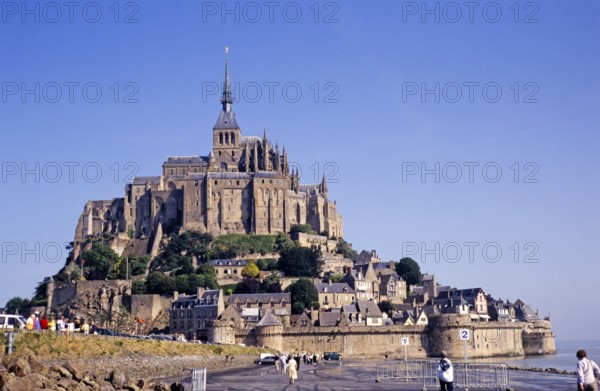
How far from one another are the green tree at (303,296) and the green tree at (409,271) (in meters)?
25.2

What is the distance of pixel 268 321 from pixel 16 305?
41.3 m

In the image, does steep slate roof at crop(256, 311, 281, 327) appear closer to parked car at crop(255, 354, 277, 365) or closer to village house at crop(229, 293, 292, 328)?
village house at crop(229, 293, 292, 328)

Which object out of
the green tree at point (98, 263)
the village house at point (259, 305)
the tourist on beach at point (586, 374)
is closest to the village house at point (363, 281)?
the village house at point (259, 305)

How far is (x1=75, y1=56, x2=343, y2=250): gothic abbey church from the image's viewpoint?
118750 millimetres

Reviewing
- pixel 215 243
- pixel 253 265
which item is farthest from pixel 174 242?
pixel 253 265

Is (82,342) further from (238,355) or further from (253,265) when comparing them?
(253,265)

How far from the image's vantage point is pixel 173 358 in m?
48.9

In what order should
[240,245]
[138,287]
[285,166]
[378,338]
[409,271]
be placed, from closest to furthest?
[378,338], [138,287], [240,245], [409,271], [285,166]

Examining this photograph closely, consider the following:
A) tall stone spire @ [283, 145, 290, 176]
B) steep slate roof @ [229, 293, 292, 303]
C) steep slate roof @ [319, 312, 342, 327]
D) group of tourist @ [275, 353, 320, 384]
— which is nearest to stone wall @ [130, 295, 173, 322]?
steep slate roof @ [229, 293, 292, 303]

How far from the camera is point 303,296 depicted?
94.9 meters

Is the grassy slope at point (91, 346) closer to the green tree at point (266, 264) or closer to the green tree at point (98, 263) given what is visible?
the green tree at point (266, 264)

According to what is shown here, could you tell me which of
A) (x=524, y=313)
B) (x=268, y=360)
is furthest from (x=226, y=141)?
(x=268, y=360)

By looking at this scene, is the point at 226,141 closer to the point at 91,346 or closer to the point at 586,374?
the point at 91,346

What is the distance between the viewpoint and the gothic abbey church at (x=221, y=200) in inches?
4675
